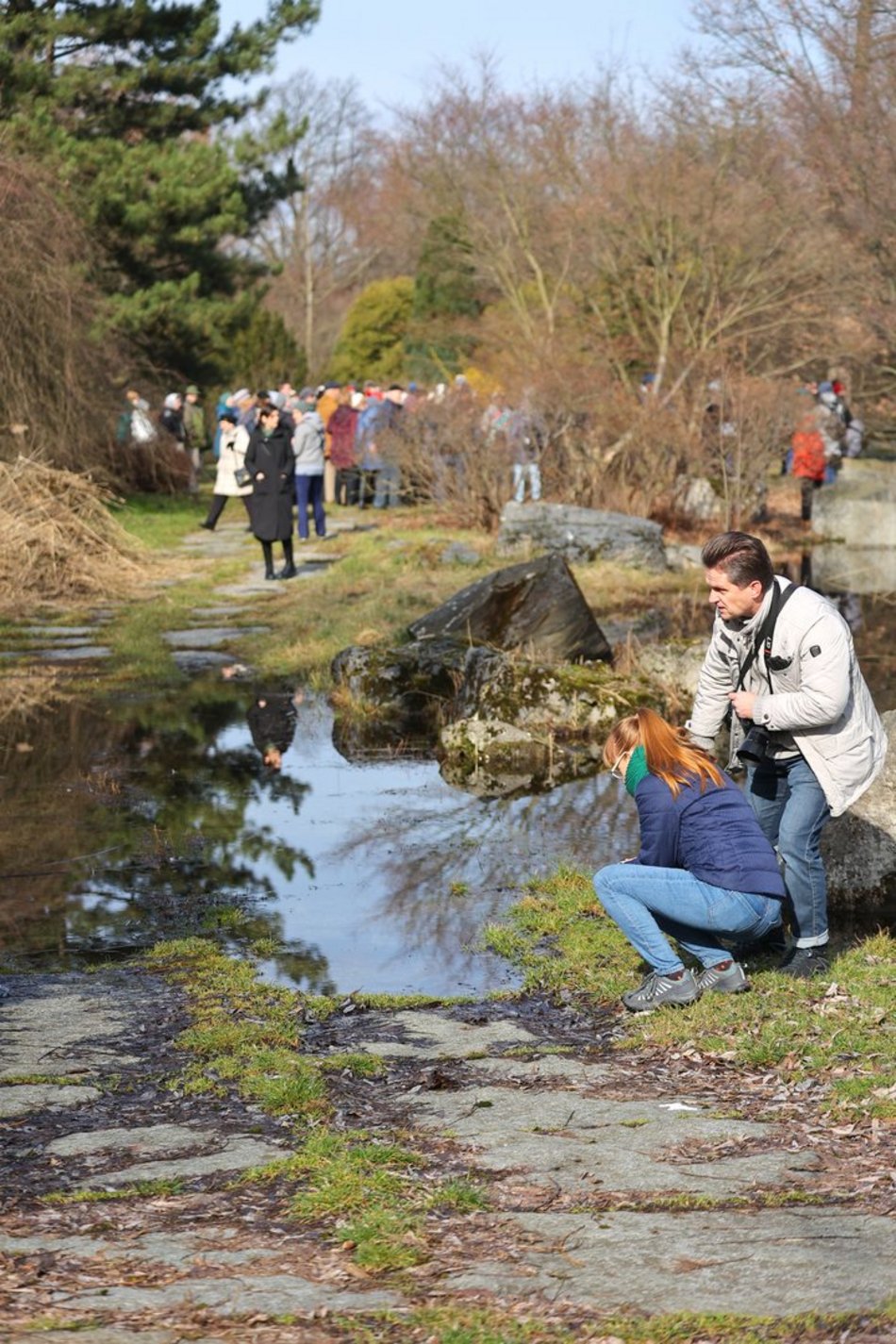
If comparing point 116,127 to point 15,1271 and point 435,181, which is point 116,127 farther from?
point 15,1271

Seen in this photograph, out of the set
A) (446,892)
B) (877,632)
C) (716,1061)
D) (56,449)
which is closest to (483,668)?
(446,892)

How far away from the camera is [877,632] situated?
16.2 meters

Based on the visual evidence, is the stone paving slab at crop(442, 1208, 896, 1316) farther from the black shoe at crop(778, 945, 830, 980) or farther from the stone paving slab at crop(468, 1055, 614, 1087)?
the black shoe at crop(778, 945, 830, 980)

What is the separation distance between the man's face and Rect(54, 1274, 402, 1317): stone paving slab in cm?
329

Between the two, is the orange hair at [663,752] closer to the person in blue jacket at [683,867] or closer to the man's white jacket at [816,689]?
Answer: the person in blue jacket at [683,867]

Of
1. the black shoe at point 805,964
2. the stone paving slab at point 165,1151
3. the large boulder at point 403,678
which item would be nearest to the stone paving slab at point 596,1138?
the stone paving slab at point 165,1151

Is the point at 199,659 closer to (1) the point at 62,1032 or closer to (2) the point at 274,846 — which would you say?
(2) the point at 274,846

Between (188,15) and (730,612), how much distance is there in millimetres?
26788

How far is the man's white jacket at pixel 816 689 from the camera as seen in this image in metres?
6.38

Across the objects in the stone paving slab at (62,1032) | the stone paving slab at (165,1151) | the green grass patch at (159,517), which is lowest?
the stone paving slab at (62,1032)

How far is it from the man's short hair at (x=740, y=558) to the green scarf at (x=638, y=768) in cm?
72

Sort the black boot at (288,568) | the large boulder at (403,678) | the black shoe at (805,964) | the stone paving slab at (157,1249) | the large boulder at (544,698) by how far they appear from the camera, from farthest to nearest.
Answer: the black boot at (288,568), the large boulder at (403,678), the large boulder at (544,698), the black shoe at (805,964), the stone paving slab at (157,1249)

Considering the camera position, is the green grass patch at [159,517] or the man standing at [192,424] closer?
the green grass patch at [159,517]

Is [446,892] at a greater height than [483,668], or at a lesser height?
lesser
